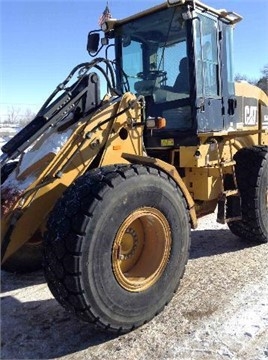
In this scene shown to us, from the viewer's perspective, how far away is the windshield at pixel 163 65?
14.8ft

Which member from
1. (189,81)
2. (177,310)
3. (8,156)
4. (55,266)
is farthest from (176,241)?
(189,81)

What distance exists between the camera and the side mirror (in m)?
4.71

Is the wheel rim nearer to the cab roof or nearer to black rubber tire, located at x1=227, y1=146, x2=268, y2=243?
black rubber tire, located at x1=227, y1=146, x2=268, y2=243

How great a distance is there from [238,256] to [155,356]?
2.26 metres

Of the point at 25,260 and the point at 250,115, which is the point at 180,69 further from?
the point at 25,260

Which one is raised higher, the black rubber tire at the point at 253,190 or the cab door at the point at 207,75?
the cab door at the point at 207,75

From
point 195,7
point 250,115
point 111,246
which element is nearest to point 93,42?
point 195,7

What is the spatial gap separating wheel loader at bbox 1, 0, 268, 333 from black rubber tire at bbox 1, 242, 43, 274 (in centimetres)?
1

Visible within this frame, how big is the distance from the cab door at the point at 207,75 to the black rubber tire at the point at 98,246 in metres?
1.56

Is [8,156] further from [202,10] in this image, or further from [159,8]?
[202,10]

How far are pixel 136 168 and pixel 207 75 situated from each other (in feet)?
6.52

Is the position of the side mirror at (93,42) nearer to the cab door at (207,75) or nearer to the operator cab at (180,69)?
the operator cab at (180,69)

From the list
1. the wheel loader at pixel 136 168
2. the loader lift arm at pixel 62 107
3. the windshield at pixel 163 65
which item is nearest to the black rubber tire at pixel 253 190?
the wheel loader at pixel 136 168

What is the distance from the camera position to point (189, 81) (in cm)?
446
